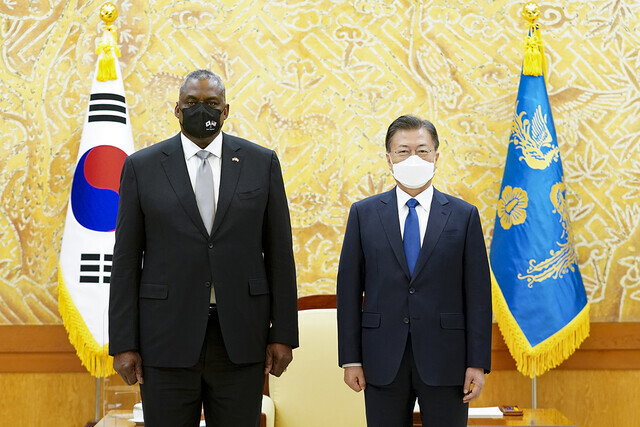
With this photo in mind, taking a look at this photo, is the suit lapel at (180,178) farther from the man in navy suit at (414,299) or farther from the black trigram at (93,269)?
the black trigram at (93,269)

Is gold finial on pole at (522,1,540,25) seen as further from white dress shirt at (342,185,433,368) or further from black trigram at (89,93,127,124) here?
black trigram at (89,93,127,124)

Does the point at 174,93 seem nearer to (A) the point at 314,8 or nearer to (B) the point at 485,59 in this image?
(A) the point at 314,8

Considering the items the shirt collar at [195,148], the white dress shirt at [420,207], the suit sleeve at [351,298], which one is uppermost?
the shirt collar at [195,148]

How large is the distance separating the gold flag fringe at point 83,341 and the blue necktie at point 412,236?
192 cm

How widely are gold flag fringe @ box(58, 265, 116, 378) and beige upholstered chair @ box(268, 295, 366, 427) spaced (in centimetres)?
90

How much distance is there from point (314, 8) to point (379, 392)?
8.07 feet

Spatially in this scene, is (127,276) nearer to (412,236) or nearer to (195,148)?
(195,148)

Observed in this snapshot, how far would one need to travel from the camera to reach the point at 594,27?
3.98 m

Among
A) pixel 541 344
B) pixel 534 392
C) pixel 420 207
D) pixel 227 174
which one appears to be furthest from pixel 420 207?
pixel 534 392

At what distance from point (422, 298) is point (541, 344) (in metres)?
1.65

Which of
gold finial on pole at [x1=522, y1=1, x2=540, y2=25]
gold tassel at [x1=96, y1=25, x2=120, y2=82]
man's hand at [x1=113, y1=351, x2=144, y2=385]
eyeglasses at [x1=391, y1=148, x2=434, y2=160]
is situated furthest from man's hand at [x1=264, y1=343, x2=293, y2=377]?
gold finial on pole at [x1=522, y1=1, x2=540, y2=25]

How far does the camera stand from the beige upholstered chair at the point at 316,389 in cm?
324

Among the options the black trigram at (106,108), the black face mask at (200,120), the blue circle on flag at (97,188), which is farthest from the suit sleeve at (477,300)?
the black trigram at (106,108)

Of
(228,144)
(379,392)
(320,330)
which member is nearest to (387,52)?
(320,330)
